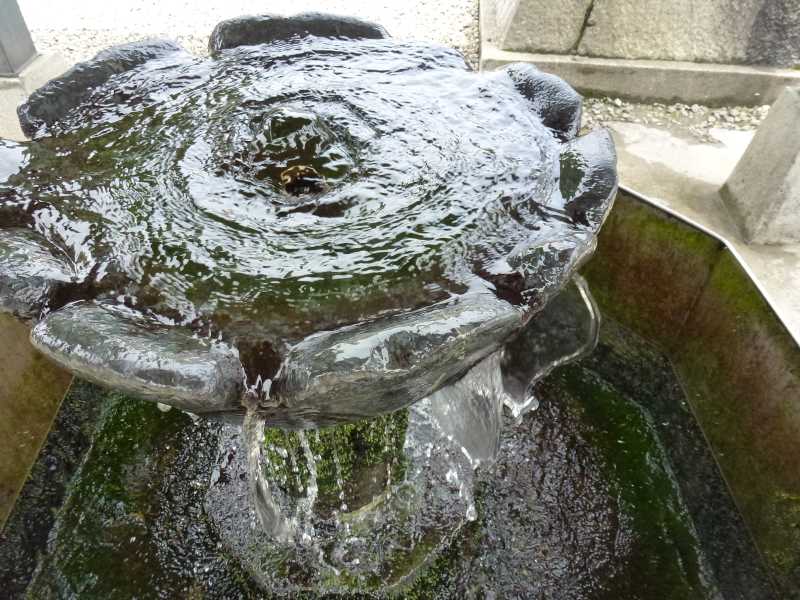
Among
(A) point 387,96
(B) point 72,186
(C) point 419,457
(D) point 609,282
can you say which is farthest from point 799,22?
(B) point 72,186

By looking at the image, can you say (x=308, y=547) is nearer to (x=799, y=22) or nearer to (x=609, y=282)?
(x=609, y=282)

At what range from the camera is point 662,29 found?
462 centimetres

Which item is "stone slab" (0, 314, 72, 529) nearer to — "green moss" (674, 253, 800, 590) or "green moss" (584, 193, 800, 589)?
"green moss" (584, 193, 800, 589)

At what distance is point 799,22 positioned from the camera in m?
4.48

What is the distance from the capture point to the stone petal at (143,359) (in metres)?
1.22

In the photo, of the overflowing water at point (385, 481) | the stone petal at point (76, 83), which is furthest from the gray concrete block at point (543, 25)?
the overflowing water at point (385, 481)

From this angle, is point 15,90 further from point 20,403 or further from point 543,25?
point 543,25

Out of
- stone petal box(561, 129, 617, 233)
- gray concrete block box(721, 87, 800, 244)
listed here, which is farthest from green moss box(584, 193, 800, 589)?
stone petal box(561, 129, 617, 233)

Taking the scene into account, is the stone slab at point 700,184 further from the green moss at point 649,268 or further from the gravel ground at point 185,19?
the gravel ground at point 185,19

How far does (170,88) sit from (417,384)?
183 centimetres

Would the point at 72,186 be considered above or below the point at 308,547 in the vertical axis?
above

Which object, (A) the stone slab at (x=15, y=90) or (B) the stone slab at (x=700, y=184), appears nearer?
(B) the stone slab at (x=700, y=184)

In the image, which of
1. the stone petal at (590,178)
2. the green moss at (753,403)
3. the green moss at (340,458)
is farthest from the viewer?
the green moss at (340,458)

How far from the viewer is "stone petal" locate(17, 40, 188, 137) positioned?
218 centimetres
